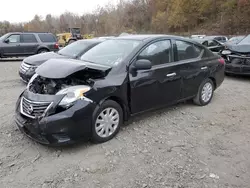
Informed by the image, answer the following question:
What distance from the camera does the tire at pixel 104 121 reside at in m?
3.46

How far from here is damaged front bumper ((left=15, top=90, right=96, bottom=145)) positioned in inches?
→ 123

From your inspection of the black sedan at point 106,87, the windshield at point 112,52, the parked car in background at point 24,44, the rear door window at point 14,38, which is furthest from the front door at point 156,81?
the rear door window at point 14,38

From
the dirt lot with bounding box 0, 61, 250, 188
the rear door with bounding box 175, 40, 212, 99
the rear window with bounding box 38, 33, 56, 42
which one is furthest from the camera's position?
the rear window with bounding box 38, 33, 56, 42

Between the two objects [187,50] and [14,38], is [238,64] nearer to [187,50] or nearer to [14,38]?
[187,50]

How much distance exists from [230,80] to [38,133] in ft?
22.4

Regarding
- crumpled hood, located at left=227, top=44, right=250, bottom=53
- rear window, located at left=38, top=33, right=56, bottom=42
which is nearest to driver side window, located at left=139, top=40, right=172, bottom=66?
crumpled hood, located at left=227, top=44, right=250, bottom=53

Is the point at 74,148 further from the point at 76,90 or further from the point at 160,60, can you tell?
the point at 160,60

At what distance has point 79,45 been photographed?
7984 millimetres

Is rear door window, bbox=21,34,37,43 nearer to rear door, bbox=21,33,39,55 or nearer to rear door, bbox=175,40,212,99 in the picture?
rear door, bbox=21,33,39,55

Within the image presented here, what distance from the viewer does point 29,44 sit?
506 inches

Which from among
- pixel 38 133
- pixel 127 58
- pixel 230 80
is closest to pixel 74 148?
pixel 38 133

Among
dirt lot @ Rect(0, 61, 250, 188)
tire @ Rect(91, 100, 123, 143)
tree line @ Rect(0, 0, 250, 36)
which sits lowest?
dirt lot @ Rect(0, 61, 250, 188)

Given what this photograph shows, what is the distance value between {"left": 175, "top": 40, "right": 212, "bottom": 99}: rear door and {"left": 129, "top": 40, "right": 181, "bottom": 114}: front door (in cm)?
19

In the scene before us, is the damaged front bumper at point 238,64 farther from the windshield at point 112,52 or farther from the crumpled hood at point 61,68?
the crumpled hood at point 61,68
